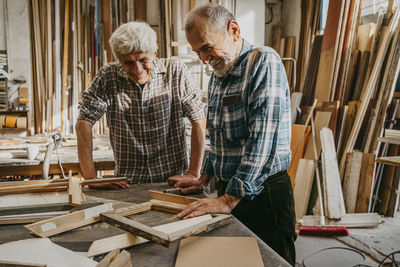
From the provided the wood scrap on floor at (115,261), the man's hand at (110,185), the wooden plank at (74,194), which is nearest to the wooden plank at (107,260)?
the wood scrap on floor at (115,261)

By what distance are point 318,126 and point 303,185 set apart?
2.50 feet

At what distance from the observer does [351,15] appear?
3.82 m

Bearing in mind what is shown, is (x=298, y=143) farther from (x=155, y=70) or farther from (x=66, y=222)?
(x=66, y=222)

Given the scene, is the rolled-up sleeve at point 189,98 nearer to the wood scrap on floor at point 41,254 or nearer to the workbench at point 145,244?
the workbench at point 145,244

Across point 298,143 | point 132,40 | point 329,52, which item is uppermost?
point 329,52

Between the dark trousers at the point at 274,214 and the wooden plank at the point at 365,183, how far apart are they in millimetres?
2448

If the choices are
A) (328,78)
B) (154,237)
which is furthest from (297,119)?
(154,237)

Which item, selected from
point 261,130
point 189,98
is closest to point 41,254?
point 261,130

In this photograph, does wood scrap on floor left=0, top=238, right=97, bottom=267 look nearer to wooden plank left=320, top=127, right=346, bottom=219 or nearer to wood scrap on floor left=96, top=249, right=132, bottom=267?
wood scrap on floor left=96, top=249, right=132, bottom=267

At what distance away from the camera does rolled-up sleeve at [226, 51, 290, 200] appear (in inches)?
51.4

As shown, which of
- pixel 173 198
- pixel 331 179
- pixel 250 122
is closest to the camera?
pixel 250 122

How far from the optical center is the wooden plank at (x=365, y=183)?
3.53 m

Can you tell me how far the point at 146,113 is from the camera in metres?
2.04

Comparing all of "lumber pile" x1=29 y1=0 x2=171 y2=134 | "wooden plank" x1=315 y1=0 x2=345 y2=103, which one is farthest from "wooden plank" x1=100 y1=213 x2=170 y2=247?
"lumber pile" x1=29 y1=0 x2=171 y2=134
